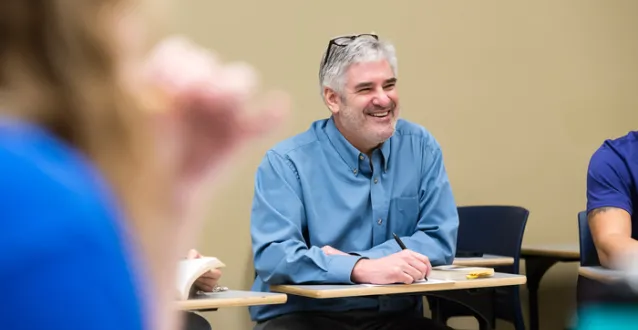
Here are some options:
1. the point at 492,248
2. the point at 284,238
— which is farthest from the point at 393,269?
the point at 492,248

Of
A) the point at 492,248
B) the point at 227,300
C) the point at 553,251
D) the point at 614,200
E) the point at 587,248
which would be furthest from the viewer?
the point at 553,251

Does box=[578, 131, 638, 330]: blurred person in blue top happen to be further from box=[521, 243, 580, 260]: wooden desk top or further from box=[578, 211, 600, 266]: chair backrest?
box=[521, 243, 580, 260]: wooden desk top

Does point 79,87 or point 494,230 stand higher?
point 79,87

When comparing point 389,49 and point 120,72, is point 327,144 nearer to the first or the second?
point 389,49

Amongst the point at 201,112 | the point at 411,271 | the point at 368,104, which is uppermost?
the point at 368,104

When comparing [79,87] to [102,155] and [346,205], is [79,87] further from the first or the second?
[346,205]

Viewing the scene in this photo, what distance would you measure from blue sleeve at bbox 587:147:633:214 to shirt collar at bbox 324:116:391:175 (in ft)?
2.45

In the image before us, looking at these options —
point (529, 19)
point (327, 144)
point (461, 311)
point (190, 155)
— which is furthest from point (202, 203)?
point (529, 19)

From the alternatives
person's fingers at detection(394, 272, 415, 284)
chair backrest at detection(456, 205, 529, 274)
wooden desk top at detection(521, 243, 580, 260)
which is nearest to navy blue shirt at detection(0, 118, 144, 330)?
person's fingers at detection(394, 272, 415, 284)

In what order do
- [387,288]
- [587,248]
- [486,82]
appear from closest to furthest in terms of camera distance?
[387,288], [587,248], [486,82]

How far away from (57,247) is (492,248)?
3467 mm

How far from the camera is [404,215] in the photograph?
118 inches

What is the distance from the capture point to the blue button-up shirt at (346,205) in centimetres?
282

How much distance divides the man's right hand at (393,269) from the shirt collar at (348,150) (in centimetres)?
53
